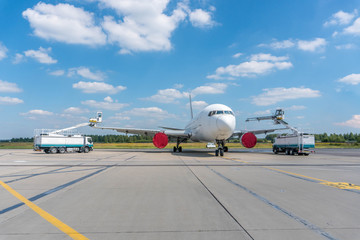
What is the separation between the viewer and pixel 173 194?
19.7 feet

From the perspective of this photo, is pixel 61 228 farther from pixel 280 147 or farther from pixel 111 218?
pixel 280 147

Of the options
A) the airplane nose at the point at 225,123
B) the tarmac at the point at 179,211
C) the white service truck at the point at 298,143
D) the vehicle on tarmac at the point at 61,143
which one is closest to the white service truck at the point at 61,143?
the vehicle on tarmac at the point at 61,143

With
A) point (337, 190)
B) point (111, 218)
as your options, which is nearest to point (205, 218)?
point (111, 218)

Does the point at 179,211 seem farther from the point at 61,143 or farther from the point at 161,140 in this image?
the point at 61,143

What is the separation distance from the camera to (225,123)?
19078 millimetres

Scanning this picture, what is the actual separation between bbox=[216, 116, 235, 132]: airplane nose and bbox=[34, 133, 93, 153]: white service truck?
64.3 feet

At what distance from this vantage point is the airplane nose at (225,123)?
62.8 ft

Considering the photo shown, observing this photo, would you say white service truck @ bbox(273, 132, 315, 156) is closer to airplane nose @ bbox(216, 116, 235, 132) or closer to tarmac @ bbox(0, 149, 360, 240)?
airplane nose @ bbox(216, 116, 235, 132)

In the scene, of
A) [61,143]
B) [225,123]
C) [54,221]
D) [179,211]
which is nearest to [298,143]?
[225,123]

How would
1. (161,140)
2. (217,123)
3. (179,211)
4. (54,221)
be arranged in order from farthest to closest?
(161,140), (217,123), (179,211), (54,221)

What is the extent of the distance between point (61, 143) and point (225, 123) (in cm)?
2136

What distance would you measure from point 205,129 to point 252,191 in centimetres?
1531

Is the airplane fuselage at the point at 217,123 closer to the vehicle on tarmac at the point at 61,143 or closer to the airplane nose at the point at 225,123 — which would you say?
the airplane nose at the point at 225,123

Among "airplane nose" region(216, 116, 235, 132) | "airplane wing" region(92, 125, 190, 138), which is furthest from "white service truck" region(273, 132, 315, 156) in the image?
"airplane wing" region(92, 125, 190, 138)
